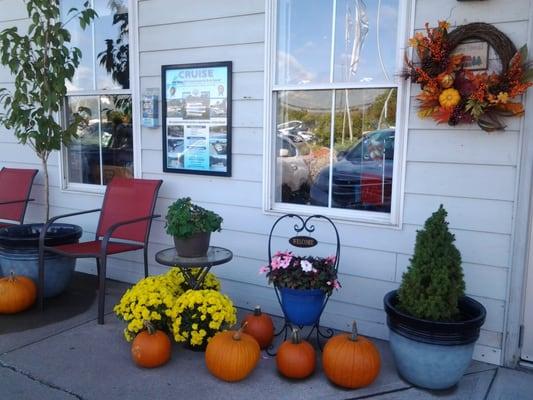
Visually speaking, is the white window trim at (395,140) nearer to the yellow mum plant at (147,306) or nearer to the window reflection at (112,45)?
the yellow mum plant at (147,306)

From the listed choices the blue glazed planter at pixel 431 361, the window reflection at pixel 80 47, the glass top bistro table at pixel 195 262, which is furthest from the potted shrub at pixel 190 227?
the window reflection at pixel 80 47

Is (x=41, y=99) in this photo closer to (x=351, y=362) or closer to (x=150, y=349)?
(x=150, y=349)

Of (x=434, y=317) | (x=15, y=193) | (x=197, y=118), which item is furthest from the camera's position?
(x=15, y=193)

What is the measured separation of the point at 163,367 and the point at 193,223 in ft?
2.66

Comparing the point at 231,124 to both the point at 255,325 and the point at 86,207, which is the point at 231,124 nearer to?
the point at 255,325

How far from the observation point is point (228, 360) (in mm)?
2338

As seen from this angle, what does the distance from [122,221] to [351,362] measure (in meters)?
2.00

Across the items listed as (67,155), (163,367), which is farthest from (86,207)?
(163,367)

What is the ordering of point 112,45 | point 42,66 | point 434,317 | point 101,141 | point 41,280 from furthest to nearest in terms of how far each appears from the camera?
point 101,141 → point 112,45 → point 42,66 → point 41,280 → point 434,317

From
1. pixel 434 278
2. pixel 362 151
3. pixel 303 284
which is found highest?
pixel 362 151

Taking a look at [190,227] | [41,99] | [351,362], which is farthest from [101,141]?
[351,362]

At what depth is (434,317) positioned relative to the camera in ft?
7.38

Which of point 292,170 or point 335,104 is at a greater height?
point 335,104

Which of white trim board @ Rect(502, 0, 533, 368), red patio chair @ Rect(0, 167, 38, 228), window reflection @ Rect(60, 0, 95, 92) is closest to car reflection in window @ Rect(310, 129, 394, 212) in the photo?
white trim board @ Rect(502, 0, 533, 368)
